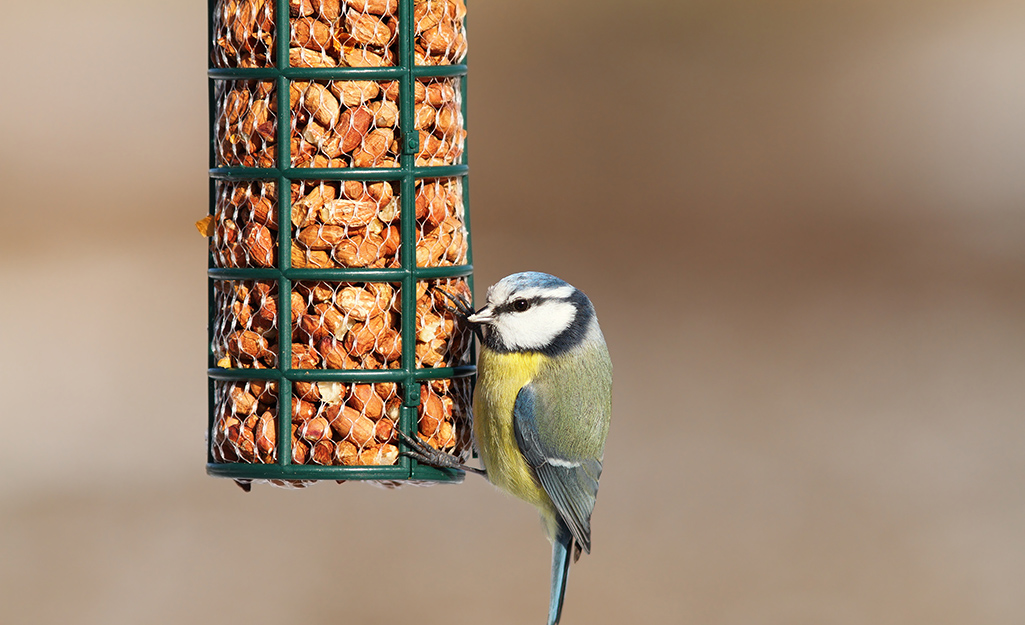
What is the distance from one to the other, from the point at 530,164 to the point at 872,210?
2.50 m

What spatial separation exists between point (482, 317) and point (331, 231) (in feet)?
1.35

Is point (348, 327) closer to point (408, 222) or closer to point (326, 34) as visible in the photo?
point (408, 222)

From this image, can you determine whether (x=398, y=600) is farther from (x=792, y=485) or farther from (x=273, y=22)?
(x=273, y=22)

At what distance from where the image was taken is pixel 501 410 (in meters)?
3.17

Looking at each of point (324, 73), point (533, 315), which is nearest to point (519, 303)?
point (533, 315)

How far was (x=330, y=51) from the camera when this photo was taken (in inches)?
119

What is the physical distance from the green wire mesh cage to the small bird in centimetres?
14

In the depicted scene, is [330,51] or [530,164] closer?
[330,51]

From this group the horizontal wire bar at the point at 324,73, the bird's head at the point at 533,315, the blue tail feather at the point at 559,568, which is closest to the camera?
the horizontal wire bar at the point at 324,73

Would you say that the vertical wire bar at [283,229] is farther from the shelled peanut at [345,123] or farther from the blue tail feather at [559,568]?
the blue tail feather at [559,568]

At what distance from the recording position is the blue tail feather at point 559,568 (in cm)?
348

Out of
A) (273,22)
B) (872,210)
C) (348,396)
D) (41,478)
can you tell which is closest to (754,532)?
(872,210)

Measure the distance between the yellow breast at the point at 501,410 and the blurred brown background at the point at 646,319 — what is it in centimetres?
308

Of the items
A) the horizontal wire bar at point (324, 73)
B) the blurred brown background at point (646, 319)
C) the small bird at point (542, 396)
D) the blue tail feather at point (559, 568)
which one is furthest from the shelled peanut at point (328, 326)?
the blurred brown background at point (646, 319)
